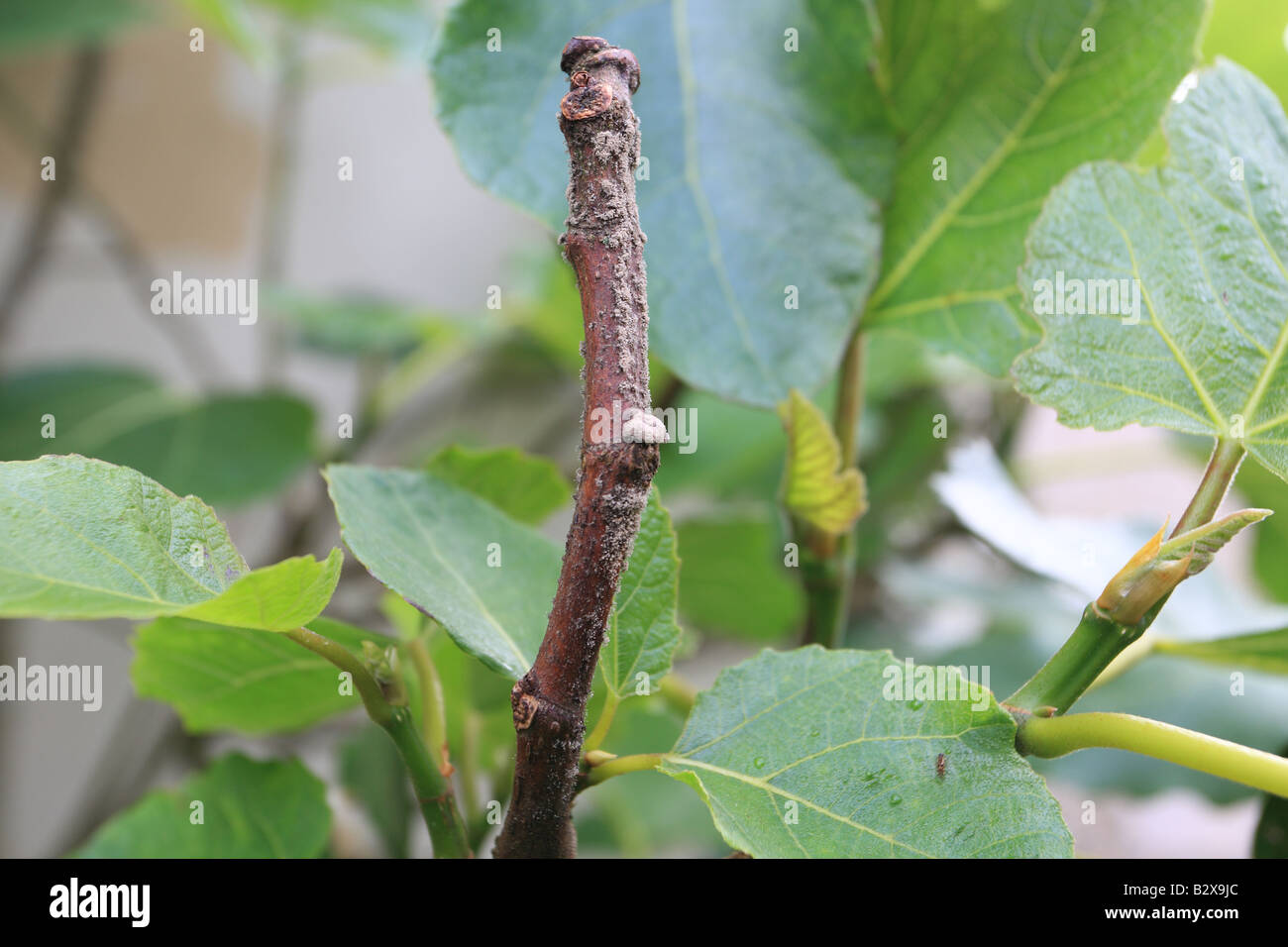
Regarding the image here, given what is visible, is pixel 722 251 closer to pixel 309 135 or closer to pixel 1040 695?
pixel 1040 695

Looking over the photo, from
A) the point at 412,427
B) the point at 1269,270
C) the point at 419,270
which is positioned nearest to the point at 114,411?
the point at 412,427

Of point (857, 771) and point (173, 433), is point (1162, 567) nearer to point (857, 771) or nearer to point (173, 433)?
point (857, 771)

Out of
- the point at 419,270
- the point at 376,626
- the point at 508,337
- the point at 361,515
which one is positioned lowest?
the point at 376,626

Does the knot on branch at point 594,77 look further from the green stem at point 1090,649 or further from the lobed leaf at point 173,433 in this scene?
the lobed leaf at point 173,433

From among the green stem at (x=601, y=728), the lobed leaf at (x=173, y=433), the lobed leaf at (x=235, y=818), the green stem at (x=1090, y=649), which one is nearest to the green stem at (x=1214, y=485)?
the green stem at (x=1090, y=649)

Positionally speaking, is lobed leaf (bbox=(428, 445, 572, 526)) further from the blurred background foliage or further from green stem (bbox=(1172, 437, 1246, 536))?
green stem (bbox=(1172, 437, 1246, 536))

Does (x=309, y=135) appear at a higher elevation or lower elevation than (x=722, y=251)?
higher
